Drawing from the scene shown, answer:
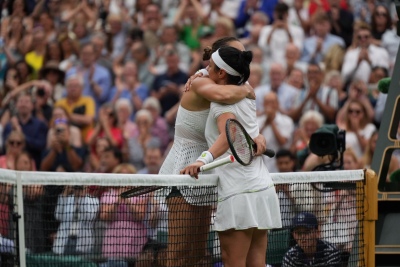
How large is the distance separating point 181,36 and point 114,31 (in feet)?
3.70

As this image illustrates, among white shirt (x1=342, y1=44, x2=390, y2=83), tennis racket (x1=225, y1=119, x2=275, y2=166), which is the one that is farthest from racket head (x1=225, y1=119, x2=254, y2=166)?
white shirt (x1=342, y1=44, x2=390, y2=83)

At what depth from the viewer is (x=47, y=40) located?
1772 cm

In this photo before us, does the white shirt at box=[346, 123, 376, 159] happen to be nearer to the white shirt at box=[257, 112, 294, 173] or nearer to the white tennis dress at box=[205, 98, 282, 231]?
the white shirt at box=[257, 112, 294, 173]

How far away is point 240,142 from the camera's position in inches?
295

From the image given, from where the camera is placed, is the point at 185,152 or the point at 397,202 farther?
the point at 397,202

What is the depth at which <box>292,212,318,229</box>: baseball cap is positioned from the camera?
27.8ft

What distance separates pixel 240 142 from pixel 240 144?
0.02 meters

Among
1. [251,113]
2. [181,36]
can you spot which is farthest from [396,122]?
[181,36]

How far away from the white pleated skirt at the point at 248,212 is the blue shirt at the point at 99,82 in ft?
28.7

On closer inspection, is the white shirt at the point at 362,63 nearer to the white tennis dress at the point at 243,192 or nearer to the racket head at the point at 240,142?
the white tennis dress at the point at 243,192

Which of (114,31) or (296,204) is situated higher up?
(114,31)

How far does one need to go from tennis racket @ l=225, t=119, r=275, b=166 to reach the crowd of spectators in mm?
5436

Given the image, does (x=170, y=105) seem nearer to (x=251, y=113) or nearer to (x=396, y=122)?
(x=396, y=122)

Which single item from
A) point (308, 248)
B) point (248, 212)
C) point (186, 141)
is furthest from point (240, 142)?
point (308, 248)
